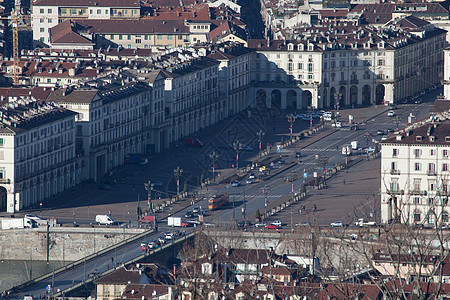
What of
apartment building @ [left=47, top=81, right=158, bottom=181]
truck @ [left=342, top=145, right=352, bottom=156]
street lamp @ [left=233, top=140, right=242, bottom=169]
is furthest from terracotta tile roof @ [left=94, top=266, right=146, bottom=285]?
truck @ [left=342, top=145, right=352, bottom=156]

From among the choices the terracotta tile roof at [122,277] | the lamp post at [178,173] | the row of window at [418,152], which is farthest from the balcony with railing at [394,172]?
the terracotta tile roof at [122,277]

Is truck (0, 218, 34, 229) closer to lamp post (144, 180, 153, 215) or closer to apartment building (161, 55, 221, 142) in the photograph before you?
lamp post (144, 180, 153, 215)

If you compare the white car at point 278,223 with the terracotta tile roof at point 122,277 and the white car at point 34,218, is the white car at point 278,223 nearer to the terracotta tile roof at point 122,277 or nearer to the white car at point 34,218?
the white car at point 34,218

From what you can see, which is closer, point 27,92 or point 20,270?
point 20,270

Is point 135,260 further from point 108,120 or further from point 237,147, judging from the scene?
point 237,147

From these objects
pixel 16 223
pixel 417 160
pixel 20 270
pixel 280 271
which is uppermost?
pixel 417 160

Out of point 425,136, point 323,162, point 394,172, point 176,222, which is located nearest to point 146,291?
point 176,222
